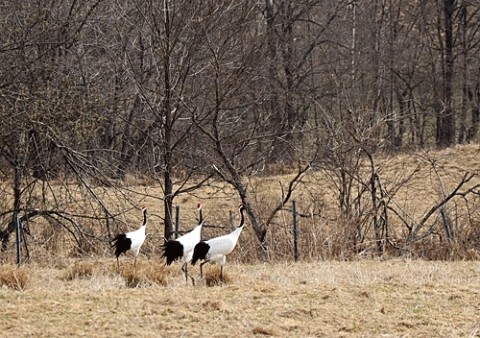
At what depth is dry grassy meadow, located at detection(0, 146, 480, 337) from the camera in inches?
361

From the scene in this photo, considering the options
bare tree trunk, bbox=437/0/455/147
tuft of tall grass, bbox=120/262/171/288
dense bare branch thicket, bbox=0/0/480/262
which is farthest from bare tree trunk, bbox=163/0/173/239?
bare tree trunk, bbox=437/0/455/147

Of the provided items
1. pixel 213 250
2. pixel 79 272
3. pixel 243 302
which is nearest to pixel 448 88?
pixel 79 272

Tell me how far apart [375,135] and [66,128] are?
26.0 feet

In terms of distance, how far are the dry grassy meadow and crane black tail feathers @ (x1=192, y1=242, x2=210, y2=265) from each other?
264 millimetres

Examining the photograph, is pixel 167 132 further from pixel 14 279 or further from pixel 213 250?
pixel 14 279

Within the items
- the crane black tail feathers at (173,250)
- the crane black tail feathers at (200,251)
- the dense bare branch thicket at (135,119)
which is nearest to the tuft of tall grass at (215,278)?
the crane black tail feathers at (200,251)

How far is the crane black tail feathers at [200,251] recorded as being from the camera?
1259 cm

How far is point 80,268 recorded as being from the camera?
13.8m

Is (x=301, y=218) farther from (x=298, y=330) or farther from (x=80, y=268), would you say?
(x=298, y=330)

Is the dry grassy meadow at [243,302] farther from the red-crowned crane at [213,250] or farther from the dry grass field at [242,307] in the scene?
the red-crowned crane at [213,250]

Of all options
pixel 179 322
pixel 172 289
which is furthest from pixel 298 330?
pixel 172 289

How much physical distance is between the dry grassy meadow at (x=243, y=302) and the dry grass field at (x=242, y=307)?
1 cm

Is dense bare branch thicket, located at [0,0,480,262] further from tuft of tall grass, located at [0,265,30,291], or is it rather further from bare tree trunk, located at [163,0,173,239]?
tuft of tall grass, located at [0,265,30,291]

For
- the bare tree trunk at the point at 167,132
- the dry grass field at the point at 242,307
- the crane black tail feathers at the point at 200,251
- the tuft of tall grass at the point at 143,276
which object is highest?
the bare tree trunk at the point at 167,132
